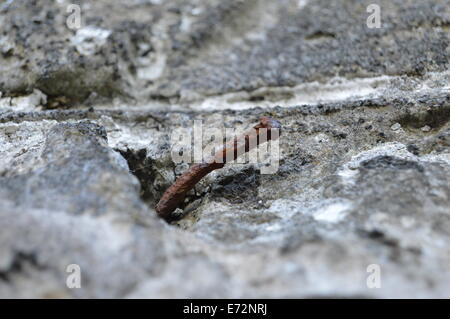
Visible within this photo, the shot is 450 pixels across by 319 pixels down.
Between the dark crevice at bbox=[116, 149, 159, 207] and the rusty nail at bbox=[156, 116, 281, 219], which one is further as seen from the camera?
the dark crevice at bbox=[116, 149, 159, 207]

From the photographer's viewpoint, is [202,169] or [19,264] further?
[202,169]

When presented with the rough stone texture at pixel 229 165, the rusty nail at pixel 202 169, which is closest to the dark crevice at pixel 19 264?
the rough stone texture at pixel 229 165

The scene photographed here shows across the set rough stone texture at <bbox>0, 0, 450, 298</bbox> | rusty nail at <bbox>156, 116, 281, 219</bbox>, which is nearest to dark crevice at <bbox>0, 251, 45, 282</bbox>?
rough stone texture at <bbox>0, 0, 450, 298</bbox>

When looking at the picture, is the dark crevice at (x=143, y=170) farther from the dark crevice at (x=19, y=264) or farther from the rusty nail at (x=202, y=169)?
the dark crevice at (x=19, y=264)

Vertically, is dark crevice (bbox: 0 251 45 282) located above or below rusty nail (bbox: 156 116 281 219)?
below

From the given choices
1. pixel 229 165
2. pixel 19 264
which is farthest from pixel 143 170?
pixel 19 264

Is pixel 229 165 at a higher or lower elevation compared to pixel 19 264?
higher

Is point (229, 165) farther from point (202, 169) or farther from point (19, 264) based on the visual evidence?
point (19, 264)

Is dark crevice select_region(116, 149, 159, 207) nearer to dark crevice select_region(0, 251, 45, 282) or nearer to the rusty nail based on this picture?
the rusty nail

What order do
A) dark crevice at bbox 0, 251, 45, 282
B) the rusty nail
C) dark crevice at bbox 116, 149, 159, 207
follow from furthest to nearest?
dark crevice at bbox 116, 149, 159, 207 < the rusty nail < dark crevice at bbox 0, 251, 45, 282
